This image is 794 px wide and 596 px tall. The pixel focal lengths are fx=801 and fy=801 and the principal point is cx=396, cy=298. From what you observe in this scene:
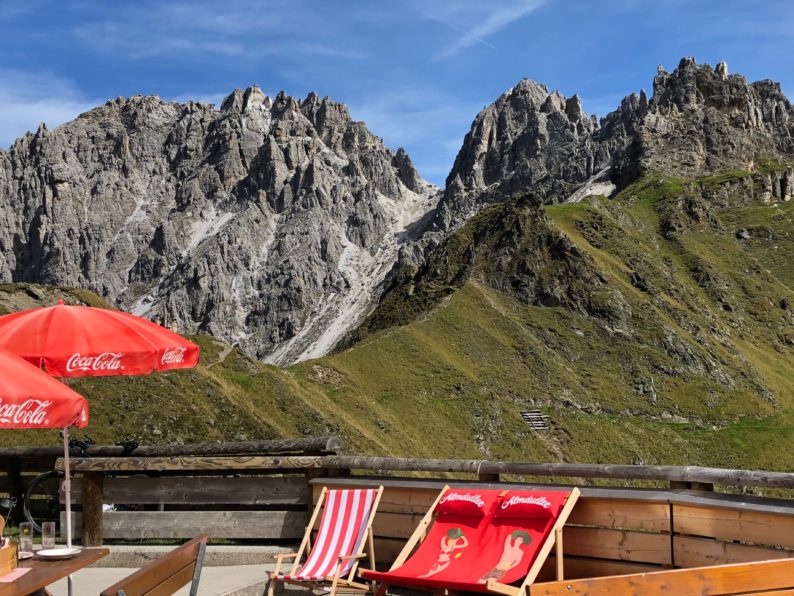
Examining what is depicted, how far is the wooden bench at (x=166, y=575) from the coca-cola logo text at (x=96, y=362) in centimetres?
451

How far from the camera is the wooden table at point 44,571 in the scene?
5.98m

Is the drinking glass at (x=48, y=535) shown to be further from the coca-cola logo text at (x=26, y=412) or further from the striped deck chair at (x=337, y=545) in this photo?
the striped deck chair at (x=337, y=545)

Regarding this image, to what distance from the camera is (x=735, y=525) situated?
7.34 m

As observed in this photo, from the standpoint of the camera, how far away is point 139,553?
10.8 metres

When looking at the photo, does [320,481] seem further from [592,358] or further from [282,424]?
[592,358]

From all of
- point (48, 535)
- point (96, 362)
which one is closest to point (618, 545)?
point (48, 535)

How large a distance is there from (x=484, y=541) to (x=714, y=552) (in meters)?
2.20

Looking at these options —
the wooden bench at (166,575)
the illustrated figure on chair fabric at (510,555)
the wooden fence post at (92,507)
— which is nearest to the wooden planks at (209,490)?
the wooden fence post at (92,507)

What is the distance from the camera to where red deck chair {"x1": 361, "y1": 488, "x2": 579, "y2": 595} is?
299 inches

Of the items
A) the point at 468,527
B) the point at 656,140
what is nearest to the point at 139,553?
the point at 468,527

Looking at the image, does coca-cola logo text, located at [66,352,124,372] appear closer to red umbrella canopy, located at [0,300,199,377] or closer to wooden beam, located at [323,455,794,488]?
red umbrella canopy, located at [0,300,199,377]

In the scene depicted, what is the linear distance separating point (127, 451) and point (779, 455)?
6417cm

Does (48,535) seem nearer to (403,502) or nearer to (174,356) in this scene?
(174,356)

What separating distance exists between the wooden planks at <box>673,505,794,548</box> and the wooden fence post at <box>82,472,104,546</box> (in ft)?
25.3
